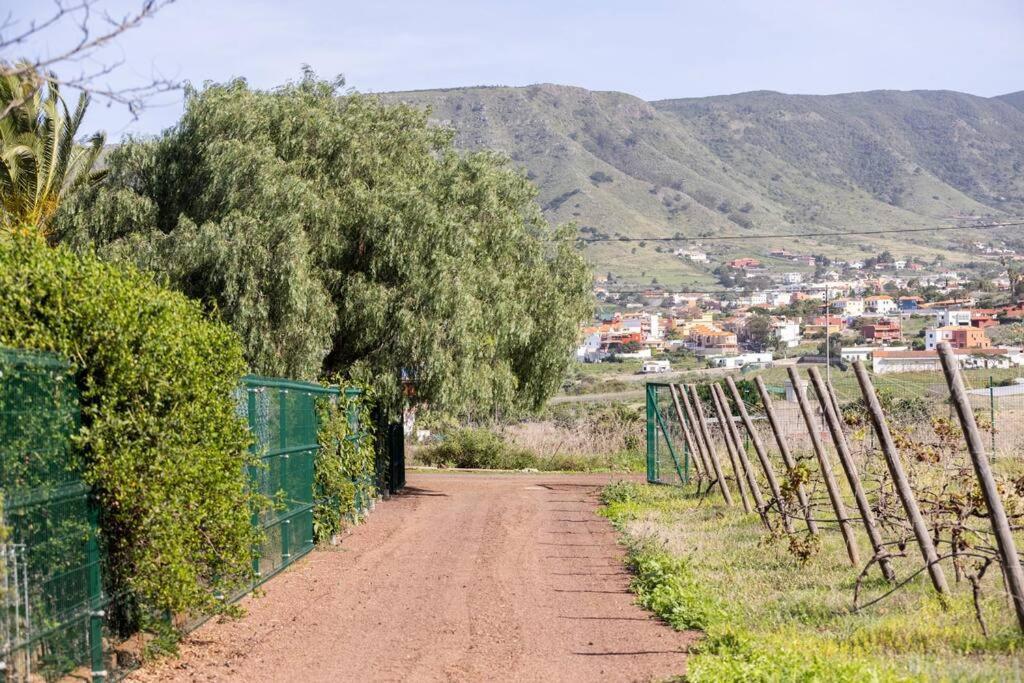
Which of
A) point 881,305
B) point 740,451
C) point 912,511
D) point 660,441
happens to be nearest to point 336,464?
point 740,451

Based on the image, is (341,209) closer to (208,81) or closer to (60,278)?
(208,81)

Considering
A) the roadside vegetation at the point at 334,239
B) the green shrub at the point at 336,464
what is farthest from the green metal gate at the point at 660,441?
the green shrub at the point at 336,464

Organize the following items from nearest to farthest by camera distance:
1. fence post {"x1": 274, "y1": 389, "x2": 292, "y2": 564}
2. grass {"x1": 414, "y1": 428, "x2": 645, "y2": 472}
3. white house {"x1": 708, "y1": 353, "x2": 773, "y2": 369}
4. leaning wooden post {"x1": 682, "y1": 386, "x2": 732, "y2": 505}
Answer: fence post {"x1": 274, "y1": 389, "x2": 292, "y2": 564} → leaning wooden post {"x1": 682, "y1": 386, "x2": 732, "y2": 505} → grass {"x1": 414, "y1": 428, "x2": 645, "y2": 472} → white house {"x1": 708, "y1": 353, "x2": 773, "y2": 369}

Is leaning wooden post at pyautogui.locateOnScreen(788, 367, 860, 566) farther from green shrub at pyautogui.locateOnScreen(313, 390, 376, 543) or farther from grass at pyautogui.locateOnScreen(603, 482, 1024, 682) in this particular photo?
green shrub at pyautogui.locateOnScreen(313, 390, 376, 543)

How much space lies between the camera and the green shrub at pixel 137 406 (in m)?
8.38

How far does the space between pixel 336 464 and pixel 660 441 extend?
47.1ft

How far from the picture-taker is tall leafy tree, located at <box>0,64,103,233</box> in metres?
24.3

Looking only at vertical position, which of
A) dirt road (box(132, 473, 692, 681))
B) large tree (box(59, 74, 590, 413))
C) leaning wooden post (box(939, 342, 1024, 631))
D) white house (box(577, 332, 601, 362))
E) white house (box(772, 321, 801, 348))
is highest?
large tree (box(59, 74, 590, 413))

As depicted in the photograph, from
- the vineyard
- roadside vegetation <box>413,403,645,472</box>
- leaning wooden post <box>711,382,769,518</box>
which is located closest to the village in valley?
roadside vegetation <box>413,403,645,472</box>

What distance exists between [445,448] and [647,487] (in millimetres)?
11840

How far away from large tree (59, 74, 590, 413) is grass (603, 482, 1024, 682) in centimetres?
872

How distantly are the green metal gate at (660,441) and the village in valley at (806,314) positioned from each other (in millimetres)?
25978

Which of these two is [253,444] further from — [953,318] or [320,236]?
[953,318]

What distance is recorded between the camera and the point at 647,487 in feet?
86.0
